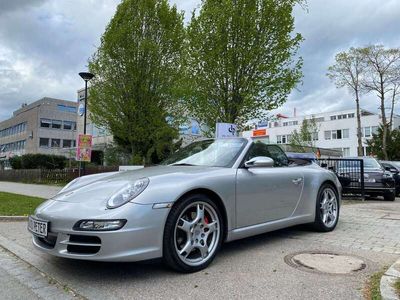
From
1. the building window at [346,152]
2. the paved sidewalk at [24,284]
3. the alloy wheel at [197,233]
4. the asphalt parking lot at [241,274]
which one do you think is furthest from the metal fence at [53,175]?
the building window at [346,152]

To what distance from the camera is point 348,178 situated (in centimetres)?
1309

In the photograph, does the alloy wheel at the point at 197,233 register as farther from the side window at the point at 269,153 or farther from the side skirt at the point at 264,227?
the side window at the point at 269,153

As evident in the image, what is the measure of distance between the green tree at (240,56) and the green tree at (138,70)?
732cm

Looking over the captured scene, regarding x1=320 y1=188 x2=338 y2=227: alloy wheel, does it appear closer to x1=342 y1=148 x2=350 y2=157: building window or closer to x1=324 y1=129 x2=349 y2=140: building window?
x1=342 y1=148 x2=350 y2=157: building window

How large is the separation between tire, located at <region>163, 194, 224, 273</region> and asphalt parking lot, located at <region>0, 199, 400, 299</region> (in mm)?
136

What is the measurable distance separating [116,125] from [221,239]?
1771 centimetres

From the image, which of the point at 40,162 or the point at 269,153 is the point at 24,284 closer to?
the point at 269,153

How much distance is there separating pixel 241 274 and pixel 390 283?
1.37 meters

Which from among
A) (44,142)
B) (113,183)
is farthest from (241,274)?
(44,142)

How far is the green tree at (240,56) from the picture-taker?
42.9 ft

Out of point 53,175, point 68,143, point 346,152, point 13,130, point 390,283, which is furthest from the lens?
point 13,130

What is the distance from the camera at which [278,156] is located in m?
5.75

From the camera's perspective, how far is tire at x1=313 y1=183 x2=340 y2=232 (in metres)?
6.03

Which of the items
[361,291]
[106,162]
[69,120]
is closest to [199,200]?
[361,291]
